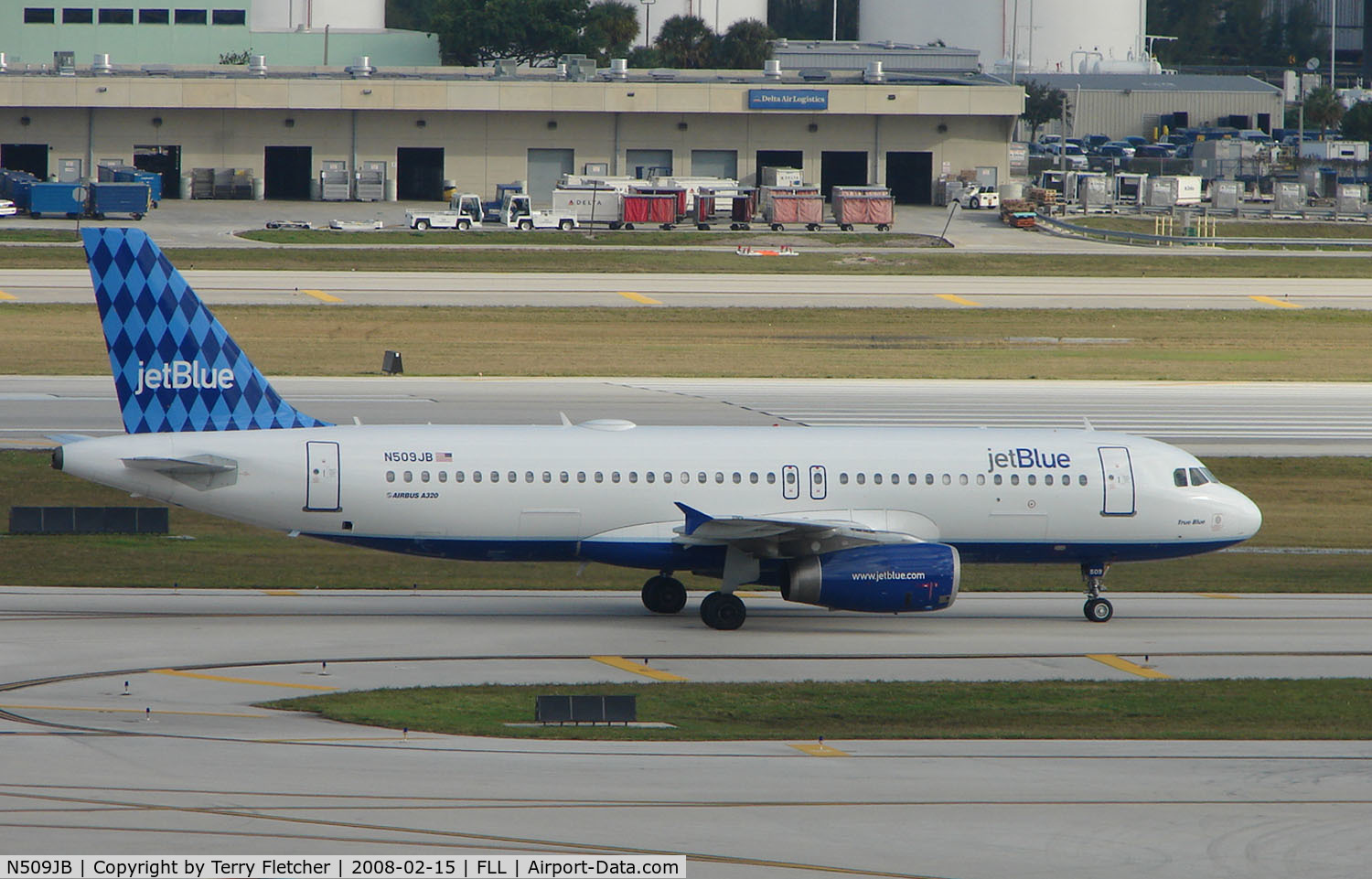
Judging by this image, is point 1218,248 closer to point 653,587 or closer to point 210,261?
point 210,261

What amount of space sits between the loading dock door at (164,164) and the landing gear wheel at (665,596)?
102 m

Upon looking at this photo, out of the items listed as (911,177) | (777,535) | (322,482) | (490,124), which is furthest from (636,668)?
(911,177)

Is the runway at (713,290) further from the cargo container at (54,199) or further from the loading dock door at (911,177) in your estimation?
the loading dock door at (911,177)

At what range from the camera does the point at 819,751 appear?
22.1m

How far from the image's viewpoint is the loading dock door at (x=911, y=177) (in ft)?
438

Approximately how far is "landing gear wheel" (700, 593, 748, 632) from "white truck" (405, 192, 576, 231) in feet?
272

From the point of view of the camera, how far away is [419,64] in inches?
6403

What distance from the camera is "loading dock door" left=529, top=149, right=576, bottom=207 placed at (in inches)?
5084

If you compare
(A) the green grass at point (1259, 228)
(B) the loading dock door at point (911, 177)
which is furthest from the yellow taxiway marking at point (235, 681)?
(B) the loading dock door at point (911, 177)

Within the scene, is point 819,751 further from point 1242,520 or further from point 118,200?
point 118,200

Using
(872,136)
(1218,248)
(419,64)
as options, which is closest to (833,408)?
(1218,248)

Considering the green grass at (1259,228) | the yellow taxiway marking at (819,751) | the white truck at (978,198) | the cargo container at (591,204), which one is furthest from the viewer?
the white truck at (978,198)

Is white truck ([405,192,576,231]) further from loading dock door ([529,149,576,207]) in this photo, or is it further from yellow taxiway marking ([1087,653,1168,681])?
yellow taxiway marking ([1087,653,1168,681])

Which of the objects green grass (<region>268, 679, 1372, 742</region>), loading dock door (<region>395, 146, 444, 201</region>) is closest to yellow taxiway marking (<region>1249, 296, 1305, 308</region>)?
green grass (<region>268, 679, 1372, 742</region>)
